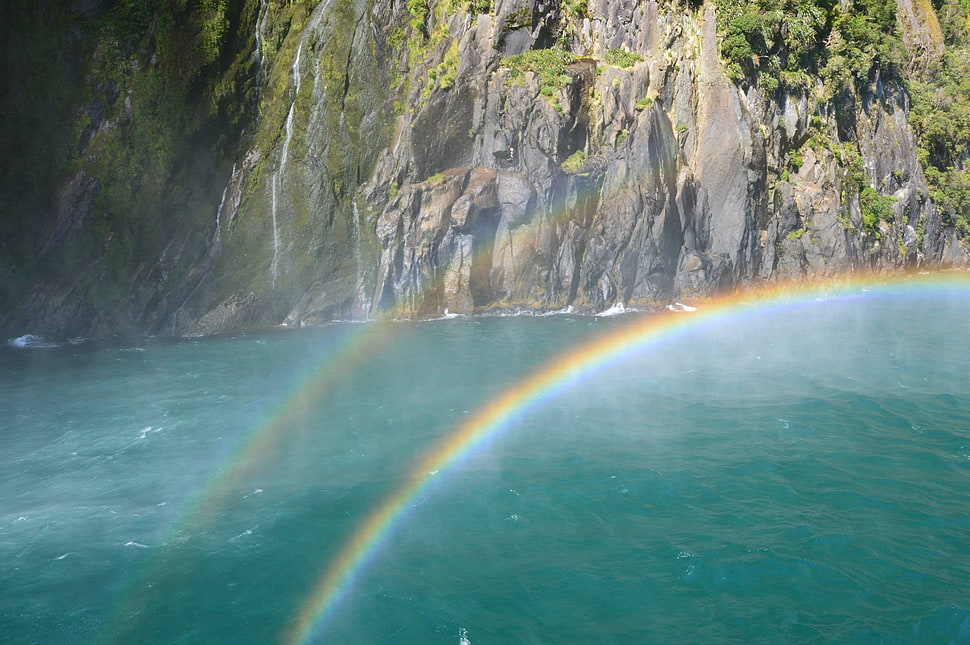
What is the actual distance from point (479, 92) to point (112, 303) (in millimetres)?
26032

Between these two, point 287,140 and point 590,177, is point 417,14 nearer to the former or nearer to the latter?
point 287,140

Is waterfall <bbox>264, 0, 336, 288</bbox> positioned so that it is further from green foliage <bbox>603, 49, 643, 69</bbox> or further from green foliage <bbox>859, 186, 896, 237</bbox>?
green foliage <bbox>859, 186, 896, 237</bbox>

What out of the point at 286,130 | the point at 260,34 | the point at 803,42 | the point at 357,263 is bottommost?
the point at 357,263

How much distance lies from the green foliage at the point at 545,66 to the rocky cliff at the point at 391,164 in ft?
0.53

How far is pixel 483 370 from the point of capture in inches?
1278

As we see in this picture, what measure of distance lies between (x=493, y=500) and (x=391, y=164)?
1220 inches

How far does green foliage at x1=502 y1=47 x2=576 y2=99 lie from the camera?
4578 centimetres

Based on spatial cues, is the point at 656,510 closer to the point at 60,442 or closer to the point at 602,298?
the point at 60,442

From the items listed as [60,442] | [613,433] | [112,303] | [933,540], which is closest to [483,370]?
[613,433]

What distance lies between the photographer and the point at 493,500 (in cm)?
1958

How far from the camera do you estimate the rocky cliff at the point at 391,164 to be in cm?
4219

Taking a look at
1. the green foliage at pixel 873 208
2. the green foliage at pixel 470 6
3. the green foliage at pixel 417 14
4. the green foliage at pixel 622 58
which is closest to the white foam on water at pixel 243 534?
the green foliage at pixel 417 14

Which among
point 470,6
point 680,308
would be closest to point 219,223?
point 470,6

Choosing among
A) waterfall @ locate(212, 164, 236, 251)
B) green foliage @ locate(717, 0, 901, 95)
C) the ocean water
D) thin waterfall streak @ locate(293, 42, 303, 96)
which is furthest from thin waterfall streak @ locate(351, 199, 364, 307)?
green foliage @ locate(717, 0, 901, 95)
